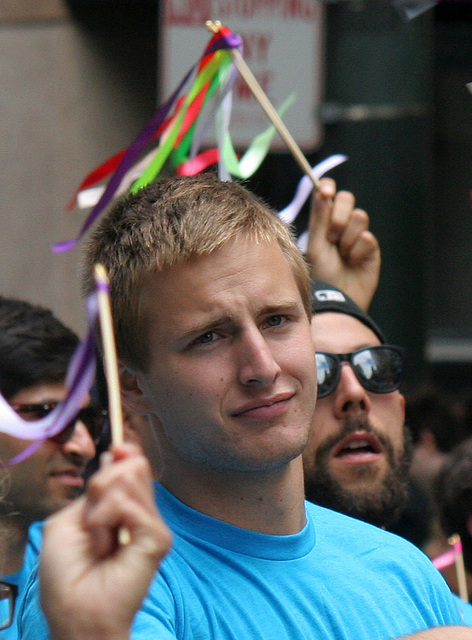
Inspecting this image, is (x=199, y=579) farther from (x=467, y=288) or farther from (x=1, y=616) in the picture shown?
(x=467, y=288)

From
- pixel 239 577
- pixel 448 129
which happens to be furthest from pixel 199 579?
pixel 448 129

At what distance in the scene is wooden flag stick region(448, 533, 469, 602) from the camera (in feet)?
10.3

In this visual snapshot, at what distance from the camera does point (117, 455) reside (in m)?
1.39

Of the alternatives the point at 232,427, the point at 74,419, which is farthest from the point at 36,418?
the point at 232,427

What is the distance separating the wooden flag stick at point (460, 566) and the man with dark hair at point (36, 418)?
3.85 ft

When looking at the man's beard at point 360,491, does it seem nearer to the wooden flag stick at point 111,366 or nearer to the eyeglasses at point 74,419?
the eyeglasses at point 74,419

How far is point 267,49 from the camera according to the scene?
600 cm

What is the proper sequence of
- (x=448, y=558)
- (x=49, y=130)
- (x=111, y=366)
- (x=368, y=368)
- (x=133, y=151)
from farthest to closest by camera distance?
(x=49, y=130)
(x=448, y=558)
(x=368, y=368)
(x=133, y=151)
(x=111, y=366)

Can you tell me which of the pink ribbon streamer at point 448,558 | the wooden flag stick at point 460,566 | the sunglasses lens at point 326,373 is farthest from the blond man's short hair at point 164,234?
the pink ribbon streamer at point 448,558

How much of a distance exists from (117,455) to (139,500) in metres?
0.07

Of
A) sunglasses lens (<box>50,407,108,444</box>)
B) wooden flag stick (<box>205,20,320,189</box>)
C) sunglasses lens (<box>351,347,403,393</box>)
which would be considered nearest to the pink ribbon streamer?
sunglasses lens (<box>351,347,403,393</box>)

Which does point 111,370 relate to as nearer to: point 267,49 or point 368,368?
point 368,368

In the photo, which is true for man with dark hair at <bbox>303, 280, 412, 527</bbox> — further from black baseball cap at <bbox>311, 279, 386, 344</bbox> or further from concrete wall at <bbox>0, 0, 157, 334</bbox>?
concrete wall at <bbox>0, 0, 157, 334</bbox>

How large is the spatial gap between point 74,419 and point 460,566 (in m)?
1.27
